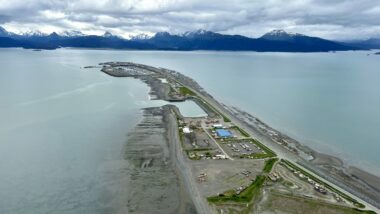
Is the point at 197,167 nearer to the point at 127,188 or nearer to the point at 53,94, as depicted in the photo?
the point at 127,188

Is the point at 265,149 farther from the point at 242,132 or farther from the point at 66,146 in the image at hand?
the point at 66,146

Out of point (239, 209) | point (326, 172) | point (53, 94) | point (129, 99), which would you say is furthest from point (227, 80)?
point (239, 209)

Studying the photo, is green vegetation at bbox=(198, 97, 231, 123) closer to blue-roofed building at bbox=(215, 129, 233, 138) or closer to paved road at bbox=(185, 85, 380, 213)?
paved road at bbox=(185, 85, 380, 213)

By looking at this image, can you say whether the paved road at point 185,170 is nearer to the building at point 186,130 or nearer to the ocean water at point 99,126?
the building at point 186,130

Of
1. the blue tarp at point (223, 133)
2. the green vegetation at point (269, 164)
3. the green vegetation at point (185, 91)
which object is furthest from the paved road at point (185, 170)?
the green vegetation at point (185, 91)

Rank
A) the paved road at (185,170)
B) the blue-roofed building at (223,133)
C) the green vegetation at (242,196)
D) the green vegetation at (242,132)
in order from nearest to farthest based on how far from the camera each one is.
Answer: the paved road at (185,170) < the green vegetation at (242,196) < the blue-roofed building at (223,133) < the green vegetation at (242,132)

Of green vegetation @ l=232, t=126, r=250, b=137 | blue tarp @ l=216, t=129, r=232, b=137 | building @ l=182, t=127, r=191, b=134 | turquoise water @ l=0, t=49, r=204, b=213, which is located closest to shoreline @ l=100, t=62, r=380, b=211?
green vegetation @ l=232, t=126, r=250, b=137
